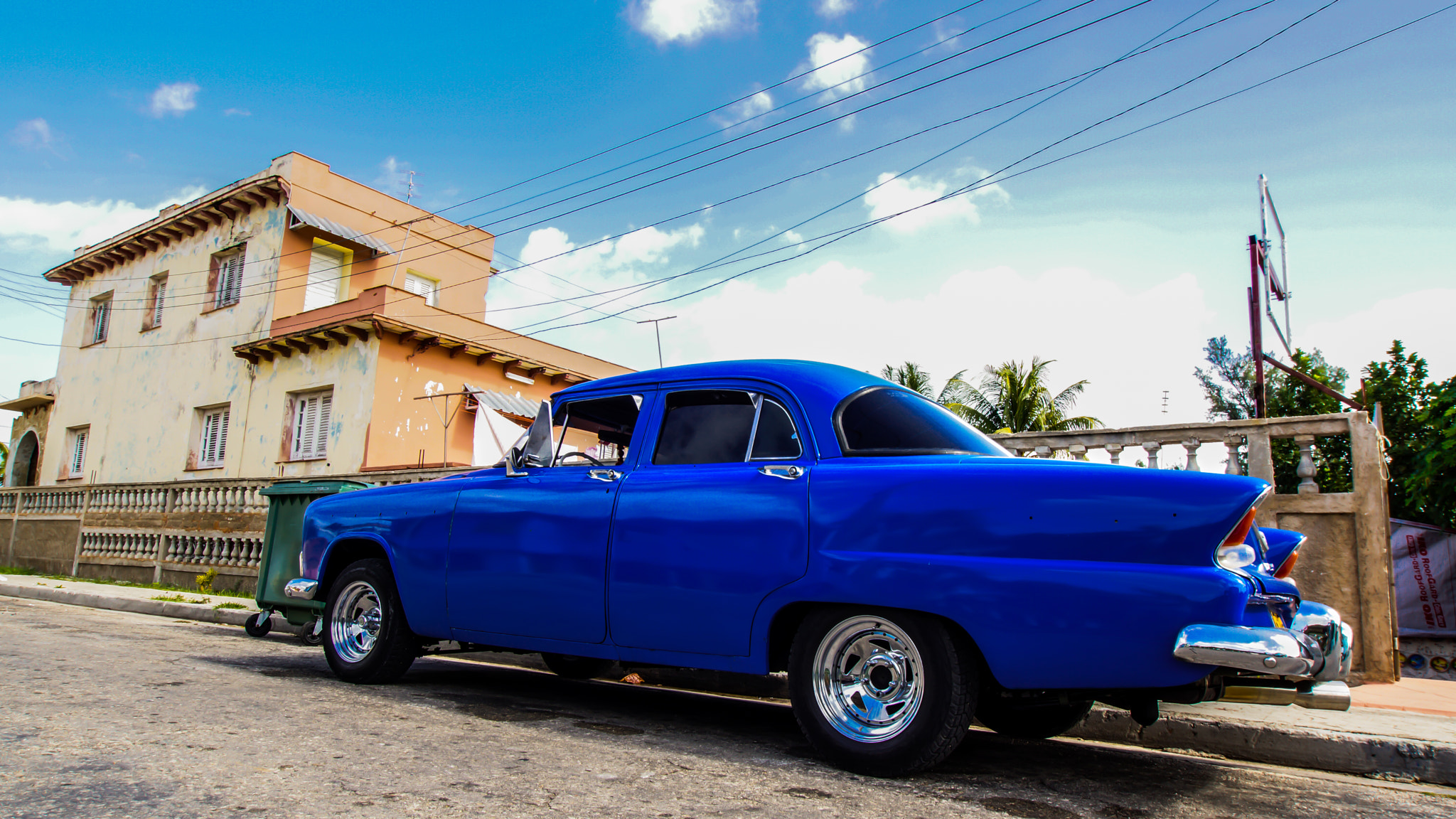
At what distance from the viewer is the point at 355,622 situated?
5336mm

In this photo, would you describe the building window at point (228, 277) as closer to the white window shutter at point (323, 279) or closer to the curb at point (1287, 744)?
the white window shutter at point (323, 279)

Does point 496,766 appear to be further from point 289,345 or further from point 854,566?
point 289,345

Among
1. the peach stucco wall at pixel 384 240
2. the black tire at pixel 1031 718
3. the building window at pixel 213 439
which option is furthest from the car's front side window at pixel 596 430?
the building window at pixel 213 439

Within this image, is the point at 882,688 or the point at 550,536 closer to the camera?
the point at 882,688

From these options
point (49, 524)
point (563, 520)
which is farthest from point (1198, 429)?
point (49, 524)

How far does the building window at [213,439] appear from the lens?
2012 centimetres

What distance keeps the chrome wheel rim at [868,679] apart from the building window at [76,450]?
26.7m

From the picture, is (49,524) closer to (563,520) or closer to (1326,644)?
(563,520)

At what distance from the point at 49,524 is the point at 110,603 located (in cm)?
864

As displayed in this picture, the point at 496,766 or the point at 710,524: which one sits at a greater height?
the point at 710,524

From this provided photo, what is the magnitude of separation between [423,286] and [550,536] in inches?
728

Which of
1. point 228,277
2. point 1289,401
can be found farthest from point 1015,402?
point 228,277

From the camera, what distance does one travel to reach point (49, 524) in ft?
57.7

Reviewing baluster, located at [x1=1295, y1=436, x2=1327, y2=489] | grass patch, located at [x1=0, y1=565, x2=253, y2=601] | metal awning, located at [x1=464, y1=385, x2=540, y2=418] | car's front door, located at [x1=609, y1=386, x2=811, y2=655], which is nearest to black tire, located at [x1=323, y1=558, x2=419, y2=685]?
car's front door, located at [x1=609, y1=386, x2=811, y2=655]
